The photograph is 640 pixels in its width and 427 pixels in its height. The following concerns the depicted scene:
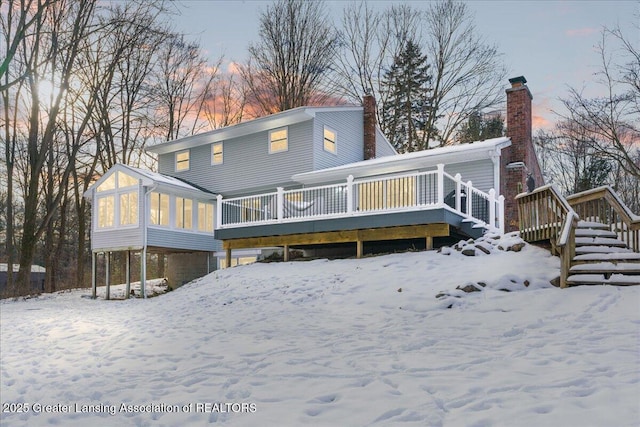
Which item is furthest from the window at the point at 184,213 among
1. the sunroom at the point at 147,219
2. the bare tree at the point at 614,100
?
the bare tree at the point at 614,100

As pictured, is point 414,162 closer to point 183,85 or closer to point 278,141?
point 278,141

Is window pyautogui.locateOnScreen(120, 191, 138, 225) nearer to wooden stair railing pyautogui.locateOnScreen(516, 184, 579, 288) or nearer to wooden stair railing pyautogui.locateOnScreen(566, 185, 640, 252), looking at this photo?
wooden stair railing pyautogui.locateOnScreen(516, 184, 579, 288)

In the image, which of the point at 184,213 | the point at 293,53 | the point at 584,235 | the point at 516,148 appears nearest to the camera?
the point at 584,235

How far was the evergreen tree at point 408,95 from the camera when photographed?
2708 centimetres

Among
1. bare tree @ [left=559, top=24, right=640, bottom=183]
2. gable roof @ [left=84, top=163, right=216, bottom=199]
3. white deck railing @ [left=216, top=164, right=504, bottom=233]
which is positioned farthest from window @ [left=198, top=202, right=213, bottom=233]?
bare tree @ [left=559, top=24, right=640, bottom=183]

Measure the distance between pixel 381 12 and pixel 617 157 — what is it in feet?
50.1

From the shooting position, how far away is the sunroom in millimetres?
16203

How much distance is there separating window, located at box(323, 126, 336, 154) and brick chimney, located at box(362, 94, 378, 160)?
2.09 m

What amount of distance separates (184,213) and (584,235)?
44.5 feet

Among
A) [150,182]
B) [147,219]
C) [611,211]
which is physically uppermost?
[150,182]

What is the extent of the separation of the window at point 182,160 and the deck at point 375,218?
5.99 meters

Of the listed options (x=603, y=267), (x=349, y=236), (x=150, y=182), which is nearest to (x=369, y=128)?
(x=349, y=236)

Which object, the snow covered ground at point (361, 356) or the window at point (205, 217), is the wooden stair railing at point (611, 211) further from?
the window at point (205, 217)

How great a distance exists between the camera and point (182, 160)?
20828 mm
